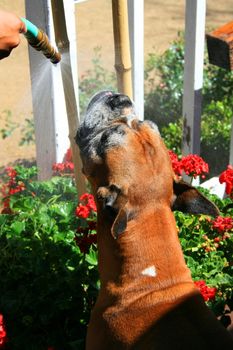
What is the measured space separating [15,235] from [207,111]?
3.15 metres

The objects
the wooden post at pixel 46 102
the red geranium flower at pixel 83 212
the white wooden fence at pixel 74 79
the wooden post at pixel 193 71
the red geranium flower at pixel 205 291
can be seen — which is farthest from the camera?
the wooden post at pixel 193 71

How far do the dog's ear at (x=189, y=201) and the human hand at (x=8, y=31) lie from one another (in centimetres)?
84

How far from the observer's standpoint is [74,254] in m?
3.02

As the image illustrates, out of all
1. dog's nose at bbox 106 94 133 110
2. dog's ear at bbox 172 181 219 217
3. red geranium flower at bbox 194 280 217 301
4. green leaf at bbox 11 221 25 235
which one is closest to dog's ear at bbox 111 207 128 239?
dog's ear at bbox 172 181 219 217

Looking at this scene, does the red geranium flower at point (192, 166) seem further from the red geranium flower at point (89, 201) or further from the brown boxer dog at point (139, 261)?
the brown boxer dog at point (139, 261)

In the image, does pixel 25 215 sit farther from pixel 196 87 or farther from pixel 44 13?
pixel 196 87

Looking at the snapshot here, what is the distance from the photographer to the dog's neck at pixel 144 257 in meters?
2.66

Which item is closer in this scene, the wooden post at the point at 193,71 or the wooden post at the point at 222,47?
the wooden post at the point at 222,47

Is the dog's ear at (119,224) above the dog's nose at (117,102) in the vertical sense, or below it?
below

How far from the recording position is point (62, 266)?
299 cm

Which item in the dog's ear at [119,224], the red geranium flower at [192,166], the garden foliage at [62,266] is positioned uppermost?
the dog's ear at [119,224]

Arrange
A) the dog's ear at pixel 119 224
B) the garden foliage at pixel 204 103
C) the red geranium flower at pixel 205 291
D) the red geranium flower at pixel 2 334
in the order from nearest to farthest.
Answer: the dog's ear at pixel 119 224, the red geranium flower at pixel 2 334, the red geranium flower at pixel 205 291, the garden foliage at pixel 204 103

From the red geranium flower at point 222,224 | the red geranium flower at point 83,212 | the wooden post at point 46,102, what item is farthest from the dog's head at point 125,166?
the wooden post at point 46,102

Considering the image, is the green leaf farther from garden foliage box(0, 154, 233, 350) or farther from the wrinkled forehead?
the wrinkled forehead
